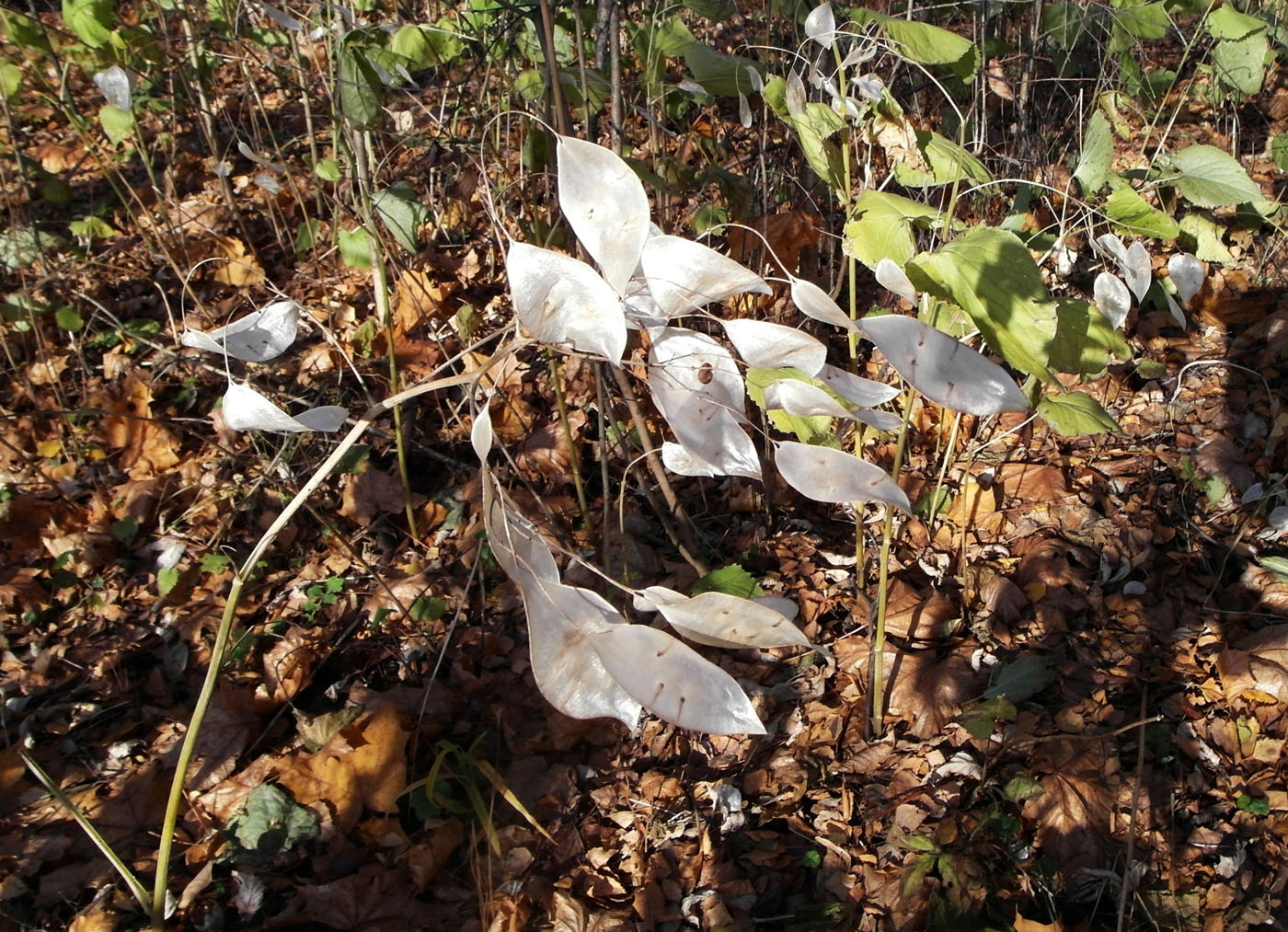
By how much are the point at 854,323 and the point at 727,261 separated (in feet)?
0.29

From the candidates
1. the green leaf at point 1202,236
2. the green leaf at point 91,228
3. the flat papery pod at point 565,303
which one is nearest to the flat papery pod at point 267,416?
the flat papery pod at point 565,303

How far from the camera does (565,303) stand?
516mm

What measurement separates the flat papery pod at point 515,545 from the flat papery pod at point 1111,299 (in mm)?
748

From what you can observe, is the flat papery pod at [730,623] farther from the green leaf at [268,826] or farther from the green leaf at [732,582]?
the green leaf at [268,826]

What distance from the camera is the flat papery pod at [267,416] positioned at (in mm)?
554

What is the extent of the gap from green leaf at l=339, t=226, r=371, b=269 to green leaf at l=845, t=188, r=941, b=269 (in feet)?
3.14

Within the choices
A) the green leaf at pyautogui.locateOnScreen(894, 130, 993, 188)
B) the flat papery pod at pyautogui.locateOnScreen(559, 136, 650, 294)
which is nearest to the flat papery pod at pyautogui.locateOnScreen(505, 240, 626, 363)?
the flat papery pod at pyautogui.locateOnScreen(559, 136, 650, 294)

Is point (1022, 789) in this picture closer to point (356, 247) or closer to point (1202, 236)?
point (1202, 236)

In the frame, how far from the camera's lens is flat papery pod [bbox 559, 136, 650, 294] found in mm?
523

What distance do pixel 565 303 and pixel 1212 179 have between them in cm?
120

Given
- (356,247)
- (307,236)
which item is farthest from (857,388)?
(307,236)

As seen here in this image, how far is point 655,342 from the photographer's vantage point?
2.03ft

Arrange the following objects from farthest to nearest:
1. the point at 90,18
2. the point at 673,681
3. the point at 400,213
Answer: the point at 90,18, the point at 400,213, the point at 673,681

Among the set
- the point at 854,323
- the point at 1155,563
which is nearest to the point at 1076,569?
the point at 1155,563
